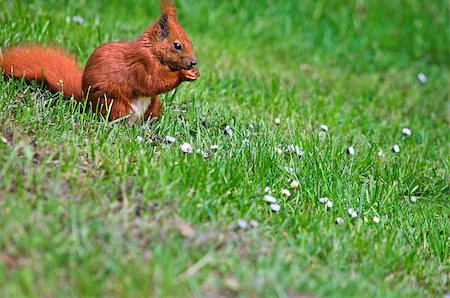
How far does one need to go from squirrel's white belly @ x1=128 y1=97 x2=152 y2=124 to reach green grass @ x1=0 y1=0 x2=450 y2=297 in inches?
3.0

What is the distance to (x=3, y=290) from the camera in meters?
2.39

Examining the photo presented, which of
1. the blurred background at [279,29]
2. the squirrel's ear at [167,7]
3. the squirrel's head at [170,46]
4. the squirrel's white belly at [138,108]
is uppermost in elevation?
the squirrel's ear at [167,7]

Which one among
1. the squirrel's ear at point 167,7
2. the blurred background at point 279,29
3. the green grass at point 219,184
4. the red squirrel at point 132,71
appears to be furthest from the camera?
the blurred background at point 279,29

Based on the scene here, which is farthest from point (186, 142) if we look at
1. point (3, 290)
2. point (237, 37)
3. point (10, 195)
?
point (237, 37)

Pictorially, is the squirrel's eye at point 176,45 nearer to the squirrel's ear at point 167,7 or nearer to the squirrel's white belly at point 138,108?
the squirrel's ear at point 167,7

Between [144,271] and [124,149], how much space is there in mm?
950

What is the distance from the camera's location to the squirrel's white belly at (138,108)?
12.6 ft

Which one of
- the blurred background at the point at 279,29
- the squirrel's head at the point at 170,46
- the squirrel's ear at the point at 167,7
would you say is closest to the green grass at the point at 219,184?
the blurred background at the point at 279,29

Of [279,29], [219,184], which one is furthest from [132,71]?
[279,29]

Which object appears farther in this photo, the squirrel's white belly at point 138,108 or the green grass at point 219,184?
the squirrel's white belly at point 138,108

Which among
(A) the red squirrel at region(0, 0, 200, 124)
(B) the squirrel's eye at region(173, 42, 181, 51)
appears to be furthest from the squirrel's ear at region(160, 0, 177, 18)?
(B) the squirrel's eye at region(173, 42, 181, 51)

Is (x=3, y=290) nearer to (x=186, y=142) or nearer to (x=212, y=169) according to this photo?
(x=212, y=169)

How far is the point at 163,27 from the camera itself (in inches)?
151

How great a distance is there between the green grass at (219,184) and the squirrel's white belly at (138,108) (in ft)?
0.25
